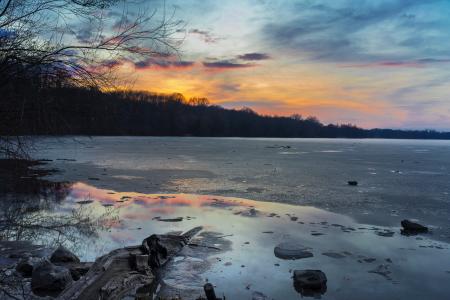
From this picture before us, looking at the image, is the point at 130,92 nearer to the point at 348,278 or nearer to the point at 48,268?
the point at 48,268

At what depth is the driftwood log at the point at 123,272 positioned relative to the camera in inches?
252

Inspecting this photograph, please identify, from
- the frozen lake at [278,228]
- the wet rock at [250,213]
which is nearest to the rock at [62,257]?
the frozen lake at [278,228]

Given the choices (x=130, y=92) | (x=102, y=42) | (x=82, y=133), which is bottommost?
(x=82, y=133)

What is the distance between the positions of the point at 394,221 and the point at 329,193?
6.37 m

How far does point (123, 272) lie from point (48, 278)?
142 centimetres

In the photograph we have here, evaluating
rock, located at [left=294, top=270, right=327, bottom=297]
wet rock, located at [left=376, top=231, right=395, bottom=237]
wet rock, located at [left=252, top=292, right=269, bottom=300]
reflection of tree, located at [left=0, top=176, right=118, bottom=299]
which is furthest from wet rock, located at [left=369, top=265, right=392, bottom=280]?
reflection of tree, located at [left=0, top=176, right=118, bottom=299]

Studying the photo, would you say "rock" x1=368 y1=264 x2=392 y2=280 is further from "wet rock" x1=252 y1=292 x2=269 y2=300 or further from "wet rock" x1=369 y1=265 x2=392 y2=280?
"wet rock" x1=252 y1=292 x2=269 y2=300

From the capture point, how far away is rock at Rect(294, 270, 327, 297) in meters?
7.96

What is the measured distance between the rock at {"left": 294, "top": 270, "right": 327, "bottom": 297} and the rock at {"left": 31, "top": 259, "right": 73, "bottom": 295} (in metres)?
4.44

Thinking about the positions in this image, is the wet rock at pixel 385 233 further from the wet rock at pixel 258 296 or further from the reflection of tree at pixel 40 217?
the reflection of tree at pixel 40 217

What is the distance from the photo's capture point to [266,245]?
11047mm

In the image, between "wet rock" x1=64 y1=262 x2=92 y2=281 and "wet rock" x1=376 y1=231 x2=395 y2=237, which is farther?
"wet rock" x1=376 y1=231 x2=395 y2=237

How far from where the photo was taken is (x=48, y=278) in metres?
7.59

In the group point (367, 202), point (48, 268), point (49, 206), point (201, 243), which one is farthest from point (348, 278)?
point (49, 206)
